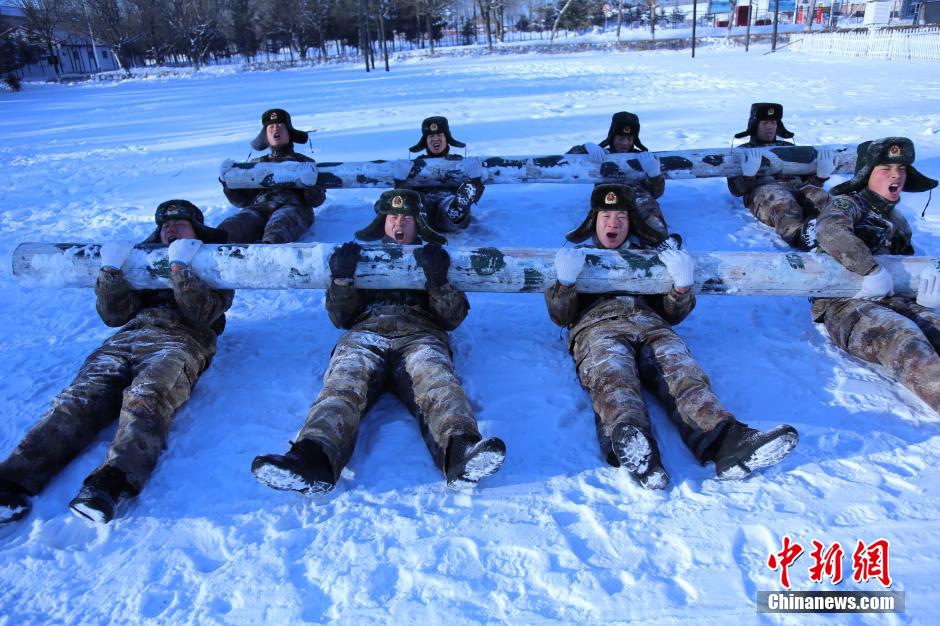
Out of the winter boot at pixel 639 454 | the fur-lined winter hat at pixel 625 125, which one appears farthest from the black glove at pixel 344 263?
the fur-lined winter hat at pixel 625 125

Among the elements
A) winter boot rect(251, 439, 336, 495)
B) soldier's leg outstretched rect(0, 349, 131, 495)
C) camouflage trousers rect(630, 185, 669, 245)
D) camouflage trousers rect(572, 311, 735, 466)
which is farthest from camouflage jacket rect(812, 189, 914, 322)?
soldier's leg outstretched rect(0, 349, 131, 495)

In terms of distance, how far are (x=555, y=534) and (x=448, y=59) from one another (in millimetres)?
37503

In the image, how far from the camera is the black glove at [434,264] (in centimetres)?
350

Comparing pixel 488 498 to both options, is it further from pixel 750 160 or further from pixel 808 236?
pixel 750 160

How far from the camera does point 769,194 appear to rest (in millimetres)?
5992

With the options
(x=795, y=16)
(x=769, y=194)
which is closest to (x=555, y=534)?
(x=769, y=194)

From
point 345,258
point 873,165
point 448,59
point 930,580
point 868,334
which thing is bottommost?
point 930,580

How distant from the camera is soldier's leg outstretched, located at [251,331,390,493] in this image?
2.48 meters

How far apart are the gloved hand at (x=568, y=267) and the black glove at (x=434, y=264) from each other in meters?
0.69

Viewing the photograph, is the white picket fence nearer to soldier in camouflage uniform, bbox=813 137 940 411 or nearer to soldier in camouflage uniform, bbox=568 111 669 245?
soldier in camouflage uniform, bbox=568 111 669 245

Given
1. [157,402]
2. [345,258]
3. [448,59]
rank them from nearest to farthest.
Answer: [157,402]
[345,258]
[448,59]

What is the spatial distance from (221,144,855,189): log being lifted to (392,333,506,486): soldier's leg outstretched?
3326mm

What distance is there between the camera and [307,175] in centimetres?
626

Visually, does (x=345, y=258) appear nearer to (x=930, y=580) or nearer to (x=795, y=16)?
(x=930, y=580)
